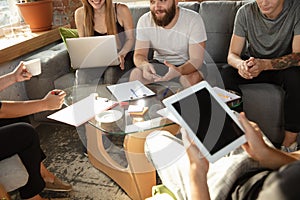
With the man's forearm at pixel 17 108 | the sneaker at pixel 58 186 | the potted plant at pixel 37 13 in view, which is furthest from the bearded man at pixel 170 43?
the potted plant at pixel 37 13

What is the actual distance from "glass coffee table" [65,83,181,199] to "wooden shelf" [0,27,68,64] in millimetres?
718

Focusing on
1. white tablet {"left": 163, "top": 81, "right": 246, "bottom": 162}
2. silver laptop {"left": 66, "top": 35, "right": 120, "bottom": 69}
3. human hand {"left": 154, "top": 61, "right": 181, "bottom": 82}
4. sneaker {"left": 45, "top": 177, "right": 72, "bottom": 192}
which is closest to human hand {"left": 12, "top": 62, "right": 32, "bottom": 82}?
silver laptop {"left": 66, "top": 35, "right": 120, "bottom": 69}

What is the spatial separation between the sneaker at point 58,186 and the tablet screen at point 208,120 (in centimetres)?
114

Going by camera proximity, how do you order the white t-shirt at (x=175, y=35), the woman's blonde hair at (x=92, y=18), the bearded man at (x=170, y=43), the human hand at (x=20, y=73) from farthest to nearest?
the woman's blonde hair at (x=92, y=18) < the white t-shirt at (x=175, y=35) < the bearded man at (x=170, y=43) < the human hand at (x=20, y=73)

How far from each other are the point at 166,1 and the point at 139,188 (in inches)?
48.7

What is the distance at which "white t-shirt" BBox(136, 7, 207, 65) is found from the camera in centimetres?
228

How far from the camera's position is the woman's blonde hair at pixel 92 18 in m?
2.39

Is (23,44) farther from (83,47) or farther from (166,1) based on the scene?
(166,1)

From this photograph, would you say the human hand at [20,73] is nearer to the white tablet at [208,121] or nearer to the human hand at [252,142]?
the white tablet at [208,121]

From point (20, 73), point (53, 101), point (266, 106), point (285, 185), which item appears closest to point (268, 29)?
point (266, 106)

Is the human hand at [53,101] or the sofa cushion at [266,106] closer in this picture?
the human hand at [53,101]

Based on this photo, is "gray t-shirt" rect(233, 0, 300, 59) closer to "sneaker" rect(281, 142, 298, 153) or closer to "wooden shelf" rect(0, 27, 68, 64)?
"sneaker" rect(281, 142, 298, 153)

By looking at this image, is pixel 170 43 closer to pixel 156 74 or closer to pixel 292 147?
pixel 156 74

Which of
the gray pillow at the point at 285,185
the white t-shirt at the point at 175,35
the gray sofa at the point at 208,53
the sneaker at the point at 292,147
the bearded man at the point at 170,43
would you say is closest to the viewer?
the gray pillow at the point at 285,185
